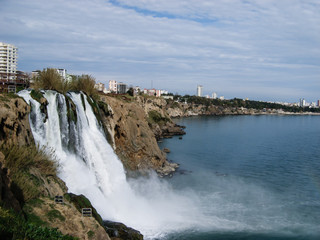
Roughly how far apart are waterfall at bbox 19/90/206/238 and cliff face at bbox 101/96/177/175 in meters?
5.16

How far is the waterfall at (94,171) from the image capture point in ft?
54.1

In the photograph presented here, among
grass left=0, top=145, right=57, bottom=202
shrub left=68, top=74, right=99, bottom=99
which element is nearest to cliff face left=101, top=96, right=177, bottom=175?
shrub left=68, top=74, right=99, bottom=99

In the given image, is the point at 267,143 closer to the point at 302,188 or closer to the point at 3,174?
the point at 302,188

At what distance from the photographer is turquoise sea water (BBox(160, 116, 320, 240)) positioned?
1928 centimetres

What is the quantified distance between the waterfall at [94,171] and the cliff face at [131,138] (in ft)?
16.9

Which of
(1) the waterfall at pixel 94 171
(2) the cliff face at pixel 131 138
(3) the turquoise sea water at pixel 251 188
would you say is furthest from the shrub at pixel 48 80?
(3) the turquoise sea water at pixel 251 188

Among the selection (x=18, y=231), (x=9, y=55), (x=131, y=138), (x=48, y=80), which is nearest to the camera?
(x=18, y=231)

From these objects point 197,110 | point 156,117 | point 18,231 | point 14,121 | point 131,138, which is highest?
point 197,110

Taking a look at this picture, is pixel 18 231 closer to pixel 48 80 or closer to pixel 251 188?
pixel 48 80

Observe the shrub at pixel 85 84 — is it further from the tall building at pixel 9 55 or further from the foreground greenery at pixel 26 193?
the tall building at pixel 9 55

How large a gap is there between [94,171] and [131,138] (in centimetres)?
1203

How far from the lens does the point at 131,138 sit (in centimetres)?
3169

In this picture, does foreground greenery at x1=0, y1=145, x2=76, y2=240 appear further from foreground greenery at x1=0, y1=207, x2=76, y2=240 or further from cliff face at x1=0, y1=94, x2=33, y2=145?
cliff face at x1=0, y1=94, x2=33, y2=145

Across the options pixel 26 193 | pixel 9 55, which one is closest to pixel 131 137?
pixel 26 193
